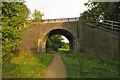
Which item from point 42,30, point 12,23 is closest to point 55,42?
point 42,30

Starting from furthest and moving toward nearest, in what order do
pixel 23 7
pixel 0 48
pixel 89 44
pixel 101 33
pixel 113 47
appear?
pixel 89 44 → pixel 101 33 → pixel 113 47 → pixel 23 7 → pixel 0 48

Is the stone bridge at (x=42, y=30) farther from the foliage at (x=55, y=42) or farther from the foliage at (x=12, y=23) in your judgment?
the foliage at (x=55, y=42)

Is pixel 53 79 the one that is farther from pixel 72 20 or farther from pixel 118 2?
pixel 72 20

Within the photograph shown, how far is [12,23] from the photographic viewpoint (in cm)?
1556

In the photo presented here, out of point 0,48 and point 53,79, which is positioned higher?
point 0,48

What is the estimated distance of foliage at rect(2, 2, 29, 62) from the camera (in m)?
14.9

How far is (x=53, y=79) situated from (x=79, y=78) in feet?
4.94

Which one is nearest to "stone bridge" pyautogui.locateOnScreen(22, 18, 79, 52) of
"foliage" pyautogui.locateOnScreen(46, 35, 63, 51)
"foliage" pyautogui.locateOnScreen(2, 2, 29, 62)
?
"foliage" pyautogui.locateOnScreen(2, 2, 29, 62)

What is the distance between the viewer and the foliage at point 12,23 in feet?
48.7

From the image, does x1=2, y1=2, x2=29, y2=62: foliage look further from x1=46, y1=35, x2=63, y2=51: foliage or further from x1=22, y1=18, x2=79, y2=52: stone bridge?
x1=46, y1=35, x2=63, y2=51: foliage

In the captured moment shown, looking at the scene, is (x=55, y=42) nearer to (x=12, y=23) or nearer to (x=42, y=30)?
(x=42, y=30)

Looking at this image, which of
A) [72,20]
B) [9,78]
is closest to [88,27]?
[72,20]

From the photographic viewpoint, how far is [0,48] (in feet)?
45.2

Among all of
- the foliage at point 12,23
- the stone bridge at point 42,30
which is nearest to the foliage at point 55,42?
the stone bridge at point 42,30
